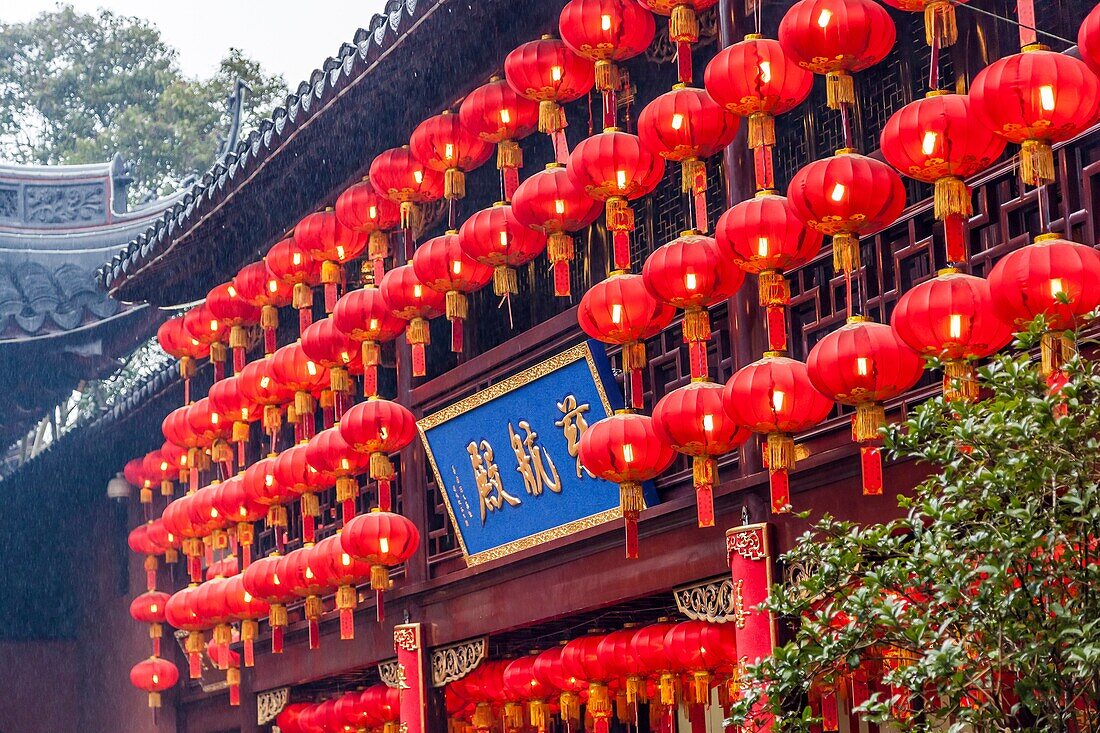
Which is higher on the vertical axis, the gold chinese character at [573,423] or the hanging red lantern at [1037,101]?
the hanging red lantern at [1037,101]

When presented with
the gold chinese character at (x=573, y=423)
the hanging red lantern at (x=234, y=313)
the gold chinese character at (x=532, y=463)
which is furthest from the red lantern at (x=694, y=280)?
the hanging red lantern at (x=234, y=313)

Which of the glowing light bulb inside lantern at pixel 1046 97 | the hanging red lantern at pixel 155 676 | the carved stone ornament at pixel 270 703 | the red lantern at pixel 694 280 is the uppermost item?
the glowing light bulb inside lantern at pixel 1046 97

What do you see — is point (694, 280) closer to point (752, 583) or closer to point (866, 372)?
point (866, 372)

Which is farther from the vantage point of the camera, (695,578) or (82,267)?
(82,267)

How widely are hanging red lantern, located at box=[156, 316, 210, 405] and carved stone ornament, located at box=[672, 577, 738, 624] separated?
21.7 feet

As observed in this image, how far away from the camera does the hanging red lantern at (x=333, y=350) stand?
1173 centimetres

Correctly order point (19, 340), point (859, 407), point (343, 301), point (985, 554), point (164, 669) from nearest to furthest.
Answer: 1. point (985, 554)
2. point (859, 407)
3. point (343, 301)
4. point (164, 669)
5. point (19, 340)

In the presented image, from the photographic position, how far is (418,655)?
11438 mm

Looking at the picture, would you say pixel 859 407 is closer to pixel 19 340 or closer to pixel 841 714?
pixel 841 714

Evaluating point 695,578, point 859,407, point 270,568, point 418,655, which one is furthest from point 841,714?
point 270,568

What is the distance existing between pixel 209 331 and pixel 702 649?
624cm

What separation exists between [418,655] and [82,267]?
8132mm

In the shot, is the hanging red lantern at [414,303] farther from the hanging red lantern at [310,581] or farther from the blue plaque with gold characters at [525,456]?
the hanging red lantern at [310,581]

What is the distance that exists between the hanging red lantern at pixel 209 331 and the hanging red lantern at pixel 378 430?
10.7ft
